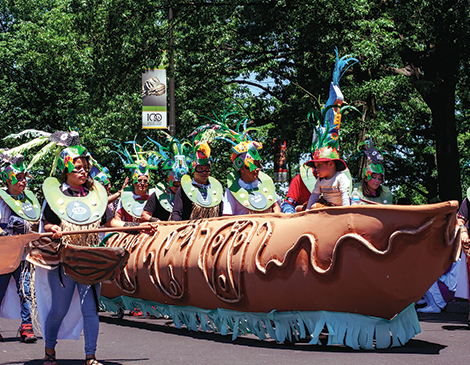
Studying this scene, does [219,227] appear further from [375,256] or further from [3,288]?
[3,288]

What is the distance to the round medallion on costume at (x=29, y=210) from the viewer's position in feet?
26.2

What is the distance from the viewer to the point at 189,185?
28.3 ft

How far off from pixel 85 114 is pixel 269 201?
10941 millimetres

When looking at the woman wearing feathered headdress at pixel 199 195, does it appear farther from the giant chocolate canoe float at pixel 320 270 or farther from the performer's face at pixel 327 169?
the performer's face at pixel 327 169

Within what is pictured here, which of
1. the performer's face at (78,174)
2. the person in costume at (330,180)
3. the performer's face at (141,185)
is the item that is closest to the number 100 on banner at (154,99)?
the performer's face at (141,185)

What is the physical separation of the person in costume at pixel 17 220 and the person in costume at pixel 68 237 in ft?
4.78

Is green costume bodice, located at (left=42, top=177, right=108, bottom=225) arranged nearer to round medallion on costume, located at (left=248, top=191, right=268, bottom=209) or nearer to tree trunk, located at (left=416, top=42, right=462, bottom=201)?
round medallion on costume, located at (left=248, top=191, right=268, bottom=209)

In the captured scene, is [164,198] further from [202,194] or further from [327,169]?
[327,169]

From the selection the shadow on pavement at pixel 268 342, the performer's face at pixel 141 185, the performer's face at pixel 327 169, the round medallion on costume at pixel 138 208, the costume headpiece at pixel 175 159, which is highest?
the costume headpiece at pixel 175 159

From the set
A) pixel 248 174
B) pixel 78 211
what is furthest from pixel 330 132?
pixel 78 211

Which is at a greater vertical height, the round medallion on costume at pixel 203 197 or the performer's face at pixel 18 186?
the performer's face at pixel 18 186

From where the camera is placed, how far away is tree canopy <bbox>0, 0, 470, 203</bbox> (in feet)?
40.1

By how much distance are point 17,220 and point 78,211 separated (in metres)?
2.35

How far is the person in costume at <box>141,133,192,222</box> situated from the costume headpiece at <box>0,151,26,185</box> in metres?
2.00
